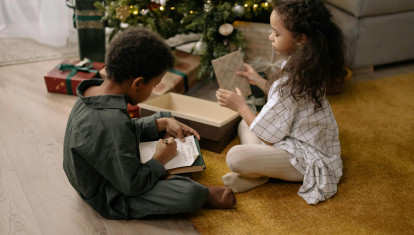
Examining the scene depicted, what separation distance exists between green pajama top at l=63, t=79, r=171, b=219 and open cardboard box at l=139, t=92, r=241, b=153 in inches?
12.1

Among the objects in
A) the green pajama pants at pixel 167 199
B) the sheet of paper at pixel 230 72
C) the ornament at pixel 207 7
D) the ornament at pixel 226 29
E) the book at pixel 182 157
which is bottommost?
the green pajama pants at pixel 167 199

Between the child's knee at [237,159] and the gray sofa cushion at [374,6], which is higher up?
the gray sofa cushion at [374,6]

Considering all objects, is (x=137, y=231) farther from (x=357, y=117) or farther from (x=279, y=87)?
(x=357, y=117)

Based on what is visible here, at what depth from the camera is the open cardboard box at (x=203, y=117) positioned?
140 cm

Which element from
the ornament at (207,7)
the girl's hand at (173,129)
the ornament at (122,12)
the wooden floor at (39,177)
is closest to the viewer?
the wooden floor at (39,177)

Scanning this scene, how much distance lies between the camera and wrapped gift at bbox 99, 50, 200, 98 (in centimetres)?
167

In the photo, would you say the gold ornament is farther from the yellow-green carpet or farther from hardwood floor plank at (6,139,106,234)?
the yellow-green carpet

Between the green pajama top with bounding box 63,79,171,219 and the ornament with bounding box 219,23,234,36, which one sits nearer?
the green pajama top with bounding box 63,79,171,219

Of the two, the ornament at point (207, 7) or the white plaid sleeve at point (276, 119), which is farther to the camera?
the ornament at point (207, 7)

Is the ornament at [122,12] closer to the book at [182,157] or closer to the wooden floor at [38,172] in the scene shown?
the wooden floor at [38,172]

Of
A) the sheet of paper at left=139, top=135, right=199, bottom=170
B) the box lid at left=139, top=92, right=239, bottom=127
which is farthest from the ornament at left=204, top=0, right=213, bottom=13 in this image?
the sheet of paper at left=139, top=135, right=199, bottom=170

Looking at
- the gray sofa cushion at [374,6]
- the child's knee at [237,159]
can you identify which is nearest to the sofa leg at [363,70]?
the gray sofa cushion at [374,6]

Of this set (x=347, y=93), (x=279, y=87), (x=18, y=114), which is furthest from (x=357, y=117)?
(x=18, y=114)

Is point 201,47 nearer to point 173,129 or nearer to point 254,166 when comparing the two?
point 173,129
